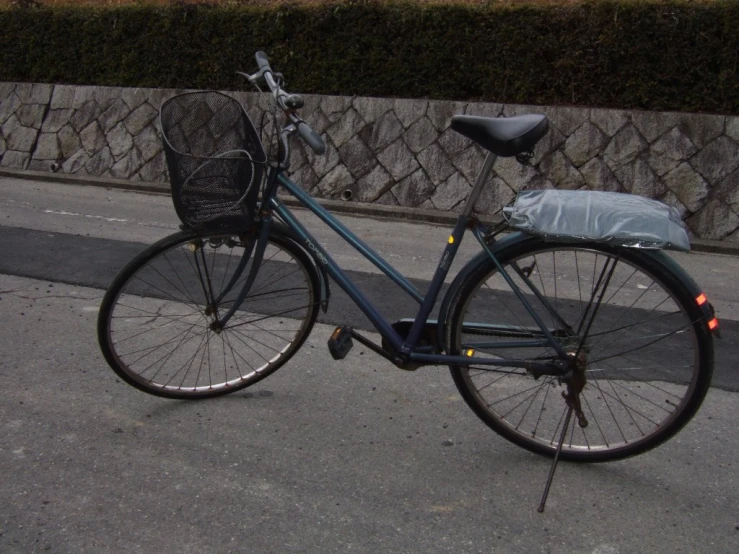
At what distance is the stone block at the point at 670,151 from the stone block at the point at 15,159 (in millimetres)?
8223

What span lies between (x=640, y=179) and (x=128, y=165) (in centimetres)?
633

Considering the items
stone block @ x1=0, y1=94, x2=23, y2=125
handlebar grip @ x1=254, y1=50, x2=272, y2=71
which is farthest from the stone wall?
handlebar grip @ x1=254, y1=50, x2=272, y2=71

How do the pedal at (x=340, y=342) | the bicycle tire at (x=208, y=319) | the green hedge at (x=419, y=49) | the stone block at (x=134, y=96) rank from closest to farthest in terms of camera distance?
1. the pedal at (x=340, y=342)
2. the bicycle tire at (x=208, y=319)
3. the green hedge at (x=419, y=49)
4. the stone block at (x=134, y=96)

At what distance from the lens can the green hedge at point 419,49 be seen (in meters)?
8.64

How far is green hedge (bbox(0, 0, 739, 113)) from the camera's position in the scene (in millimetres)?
8641

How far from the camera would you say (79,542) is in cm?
282

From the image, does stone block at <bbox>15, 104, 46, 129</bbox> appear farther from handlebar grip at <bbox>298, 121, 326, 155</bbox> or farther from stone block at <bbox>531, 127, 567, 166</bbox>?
handlebar grip at <bbox>298, 121, 326, 155</bbox>

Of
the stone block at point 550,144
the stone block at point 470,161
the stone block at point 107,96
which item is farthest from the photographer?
the stone block at point 107,96

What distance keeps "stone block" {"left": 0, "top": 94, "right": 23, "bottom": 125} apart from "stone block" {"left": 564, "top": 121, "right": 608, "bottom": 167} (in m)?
7.94

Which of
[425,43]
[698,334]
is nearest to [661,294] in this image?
[698,334]

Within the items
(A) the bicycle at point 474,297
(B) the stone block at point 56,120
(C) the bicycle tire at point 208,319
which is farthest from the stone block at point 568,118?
(B) the stone block at point 56,120

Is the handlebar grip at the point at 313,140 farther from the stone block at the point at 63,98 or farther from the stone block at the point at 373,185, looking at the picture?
the stone block at the point at 63,98

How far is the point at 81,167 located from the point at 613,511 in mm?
9703

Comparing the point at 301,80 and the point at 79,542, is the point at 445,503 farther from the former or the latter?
the point at 301,80
